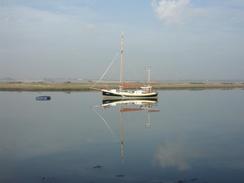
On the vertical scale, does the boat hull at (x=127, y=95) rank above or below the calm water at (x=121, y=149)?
above

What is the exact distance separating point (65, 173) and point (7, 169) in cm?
240

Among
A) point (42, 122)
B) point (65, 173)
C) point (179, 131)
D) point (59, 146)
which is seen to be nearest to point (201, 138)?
point (179, 131)

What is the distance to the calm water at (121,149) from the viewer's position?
15.0 m

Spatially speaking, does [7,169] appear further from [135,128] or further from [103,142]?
[135,128]

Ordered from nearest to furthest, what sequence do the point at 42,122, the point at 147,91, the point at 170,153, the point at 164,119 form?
the point at 170,153 → the point at 42,122 → the point at 164,119 → the point at 147,91

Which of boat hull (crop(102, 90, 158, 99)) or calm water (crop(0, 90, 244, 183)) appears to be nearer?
calm water (crop(0, 90, 244, 183))

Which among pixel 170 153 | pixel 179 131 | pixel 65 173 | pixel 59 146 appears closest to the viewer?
pixel 65 173

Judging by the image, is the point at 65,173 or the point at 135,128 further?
the point at 135,128

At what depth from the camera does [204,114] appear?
3700 cm

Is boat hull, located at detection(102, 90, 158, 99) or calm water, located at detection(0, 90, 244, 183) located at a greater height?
boat hull, located at detection(102, 90, 158, 99)

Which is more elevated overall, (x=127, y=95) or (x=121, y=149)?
(x=127, y=95)

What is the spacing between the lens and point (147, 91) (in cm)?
6288

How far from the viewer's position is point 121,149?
19844mm

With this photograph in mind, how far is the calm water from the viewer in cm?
1496
